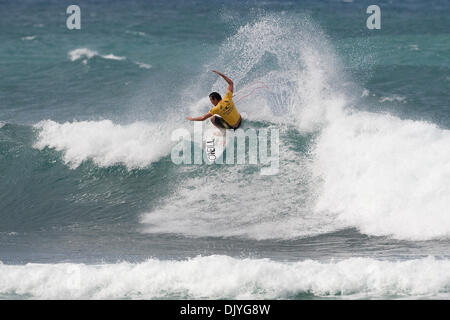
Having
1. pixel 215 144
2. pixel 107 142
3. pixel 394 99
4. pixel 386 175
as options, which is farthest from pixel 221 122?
pixel 394 99

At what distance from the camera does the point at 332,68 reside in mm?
21000

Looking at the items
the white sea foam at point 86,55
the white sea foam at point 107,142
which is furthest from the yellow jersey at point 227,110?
the white sea foam at point 86,55

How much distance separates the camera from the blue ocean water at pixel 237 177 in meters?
12.1

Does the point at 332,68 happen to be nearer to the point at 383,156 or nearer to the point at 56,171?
the point at 383,156

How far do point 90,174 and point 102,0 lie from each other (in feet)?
71.9

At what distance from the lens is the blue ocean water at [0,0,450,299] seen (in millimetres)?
12086

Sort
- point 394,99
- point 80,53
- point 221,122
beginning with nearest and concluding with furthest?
point 221,122 < point 394,99 < point 80,53

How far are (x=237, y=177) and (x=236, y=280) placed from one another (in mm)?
5802

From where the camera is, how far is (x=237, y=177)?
17406 millimetres

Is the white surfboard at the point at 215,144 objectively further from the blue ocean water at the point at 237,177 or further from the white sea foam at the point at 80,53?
the white sea foam at the point at 80,53

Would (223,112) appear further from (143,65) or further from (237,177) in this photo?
(143,65)

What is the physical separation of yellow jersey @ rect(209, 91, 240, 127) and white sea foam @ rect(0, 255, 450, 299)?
2.71 meters
